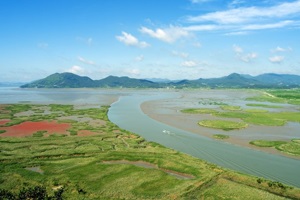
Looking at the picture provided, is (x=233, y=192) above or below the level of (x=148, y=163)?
below

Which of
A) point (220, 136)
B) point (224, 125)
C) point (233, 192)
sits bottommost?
point (233, 192)

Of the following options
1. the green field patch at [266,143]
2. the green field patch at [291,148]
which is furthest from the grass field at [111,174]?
the green field patch at [266,143]

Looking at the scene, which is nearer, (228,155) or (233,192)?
(233,192)

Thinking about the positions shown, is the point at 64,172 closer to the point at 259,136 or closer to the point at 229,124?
the point at 259,136

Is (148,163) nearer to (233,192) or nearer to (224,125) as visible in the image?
(233,192)

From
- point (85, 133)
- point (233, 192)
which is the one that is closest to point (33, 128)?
point (85, 133)

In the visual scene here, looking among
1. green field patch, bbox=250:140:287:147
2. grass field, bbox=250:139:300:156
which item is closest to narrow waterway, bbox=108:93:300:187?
grass field, bbox=250:139:300:156
